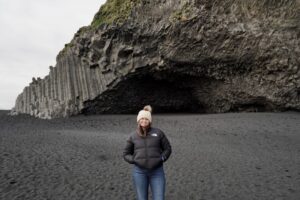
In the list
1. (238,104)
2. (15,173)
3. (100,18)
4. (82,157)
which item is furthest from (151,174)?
(100,18)

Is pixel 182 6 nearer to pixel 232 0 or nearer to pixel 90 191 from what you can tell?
pixel 232 0

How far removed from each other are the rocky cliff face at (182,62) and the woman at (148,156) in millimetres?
14776

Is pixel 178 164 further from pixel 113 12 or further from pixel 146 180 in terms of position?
pixel 113 12

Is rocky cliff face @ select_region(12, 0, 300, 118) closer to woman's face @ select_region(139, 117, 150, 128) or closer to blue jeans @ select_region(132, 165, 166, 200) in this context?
woman's face @ select_region(139, 117, 150, 128)

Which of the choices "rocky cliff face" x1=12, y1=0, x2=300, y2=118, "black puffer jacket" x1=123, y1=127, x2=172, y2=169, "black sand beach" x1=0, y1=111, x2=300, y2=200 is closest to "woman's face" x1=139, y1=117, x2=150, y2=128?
"black puffer jacket" x1=123, y1=127, x2=172, y2=169

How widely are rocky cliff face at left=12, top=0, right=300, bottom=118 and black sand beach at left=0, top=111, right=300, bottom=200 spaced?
4.83m

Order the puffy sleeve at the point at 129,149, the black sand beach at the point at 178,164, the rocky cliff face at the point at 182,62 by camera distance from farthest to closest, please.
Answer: the rocky cliff face at the point at 182,62 → the black sand beach at the point at 178,164 → the puffy sleeve at the point at 129,149

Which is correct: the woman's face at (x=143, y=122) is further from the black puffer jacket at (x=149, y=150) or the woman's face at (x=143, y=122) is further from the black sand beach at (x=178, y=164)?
the black sand beach at (x=178, y=164)

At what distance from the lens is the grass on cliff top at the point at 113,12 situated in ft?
70.3

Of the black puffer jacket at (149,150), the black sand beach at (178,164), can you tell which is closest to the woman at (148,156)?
the black puffer jacket at (149,150)

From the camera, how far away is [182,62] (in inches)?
818

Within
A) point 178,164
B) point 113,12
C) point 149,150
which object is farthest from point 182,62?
point 149,150

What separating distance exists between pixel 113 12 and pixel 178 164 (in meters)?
15.0

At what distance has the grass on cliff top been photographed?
70.3 feet
